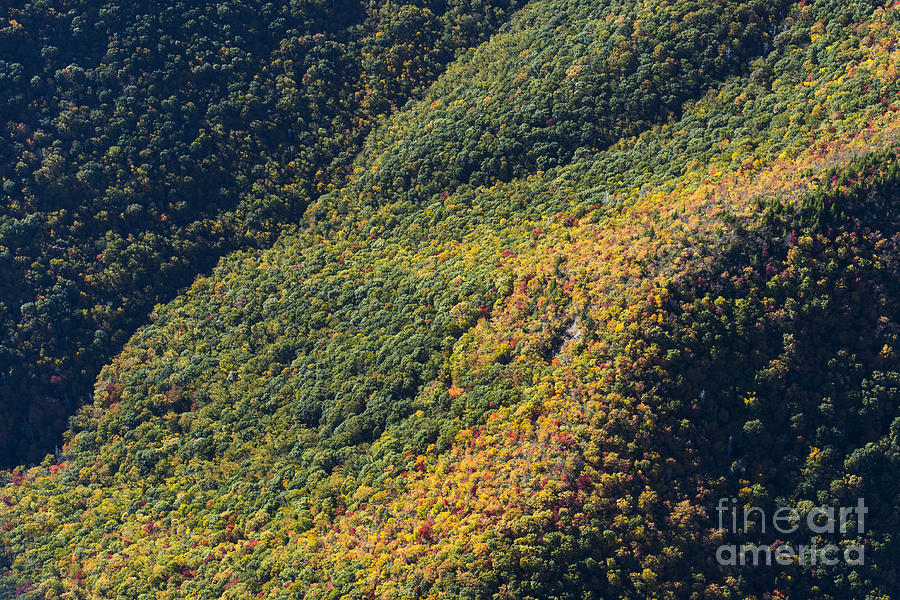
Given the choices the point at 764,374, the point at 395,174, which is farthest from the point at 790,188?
the point at 395,174

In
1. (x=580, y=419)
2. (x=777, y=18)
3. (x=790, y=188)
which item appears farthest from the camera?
(x=777, y=18)

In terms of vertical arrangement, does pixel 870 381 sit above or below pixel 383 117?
below

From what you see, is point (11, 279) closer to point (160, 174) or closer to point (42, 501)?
point (160, 174)

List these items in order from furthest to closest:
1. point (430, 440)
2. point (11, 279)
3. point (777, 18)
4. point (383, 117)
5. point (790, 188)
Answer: point (383, 117) → point (11, 279) → point (777, 18) → point (430, 440) → point (790, 188)

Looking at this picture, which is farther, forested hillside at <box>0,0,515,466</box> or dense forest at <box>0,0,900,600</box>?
forested hillside at <box>0,0,515,466</box>

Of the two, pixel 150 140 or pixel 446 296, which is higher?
pixel 150 140

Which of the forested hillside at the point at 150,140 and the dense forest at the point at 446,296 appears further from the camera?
the forested hillside at the point at 150,140

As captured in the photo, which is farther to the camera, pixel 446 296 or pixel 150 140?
pixel 150 140

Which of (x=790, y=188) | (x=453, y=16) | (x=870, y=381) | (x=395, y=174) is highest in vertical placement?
(x=453, y=16)
